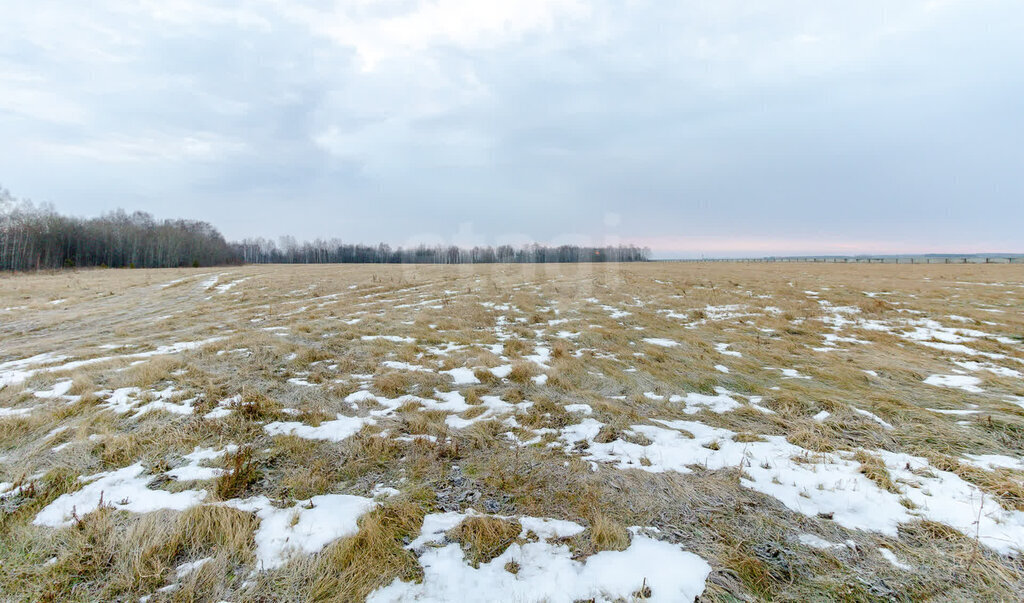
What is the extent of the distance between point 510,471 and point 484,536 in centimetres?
104

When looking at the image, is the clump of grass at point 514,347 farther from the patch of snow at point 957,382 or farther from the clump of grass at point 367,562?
the patch of snow at point 957,382

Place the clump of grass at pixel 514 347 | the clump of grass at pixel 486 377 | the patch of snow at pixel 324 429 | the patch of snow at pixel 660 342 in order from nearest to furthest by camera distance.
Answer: the patch of snow at pixel 324 429, the clump of grass at pixel 486 377, the clump of grass at pixel 514 347, the patch of snow at pixel 660 342

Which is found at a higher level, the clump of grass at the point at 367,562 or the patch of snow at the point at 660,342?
the patch of snow at the point at 660,342

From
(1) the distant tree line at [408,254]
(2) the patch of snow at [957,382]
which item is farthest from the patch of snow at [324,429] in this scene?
(1) the distant tree line at [408,254]

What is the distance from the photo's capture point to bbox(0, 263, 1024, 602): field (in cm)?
263

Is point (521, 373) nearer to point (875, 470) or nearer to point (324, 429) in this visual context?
point (324, 429)

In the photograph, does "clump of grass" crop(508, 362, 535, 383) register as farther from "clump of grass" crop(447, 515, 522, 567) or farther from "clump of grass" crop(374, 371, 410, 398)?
"clump of grass" crop(447, 515, 522, 567)

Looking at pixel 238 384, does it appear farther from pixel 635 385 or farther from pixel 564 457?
pixel 635 385

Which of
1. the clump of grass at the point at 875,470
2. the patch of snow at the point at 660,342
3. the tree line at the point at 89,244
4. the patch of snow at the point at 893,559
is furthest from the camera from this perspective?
the tree line at the point at 89,244

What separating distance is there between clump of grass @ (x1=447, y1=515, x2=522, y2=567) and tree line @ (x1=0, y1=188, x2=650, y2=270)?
7537 centimetres

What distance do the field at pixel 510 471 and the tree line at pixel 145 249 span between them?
6765cm

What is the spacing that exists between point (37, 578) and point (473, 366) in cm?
569

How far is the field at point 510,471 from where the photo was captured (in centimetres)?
263

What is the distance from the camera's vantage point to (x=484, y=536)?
299cm
